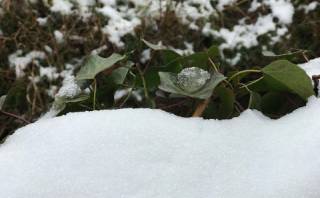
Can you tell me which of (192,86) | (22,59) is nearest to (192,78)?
(192,86)

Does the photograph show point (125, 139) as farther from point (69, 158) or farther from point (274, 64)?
point (274, 64)

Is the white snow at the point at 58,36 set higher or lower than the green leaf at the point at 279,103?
lower

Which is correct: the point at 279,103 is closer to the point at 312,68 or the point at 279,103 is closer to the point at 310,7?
the point at 312,68

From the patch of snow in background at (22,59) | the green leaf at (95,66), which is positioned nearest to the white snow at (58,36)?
the patch of snow in background at (22,59)

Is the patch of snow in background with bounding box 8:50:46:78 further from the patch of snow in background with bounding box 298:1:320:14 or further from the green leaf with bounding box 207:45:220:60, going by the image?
the green leaf with bounding box 207:45:220:60

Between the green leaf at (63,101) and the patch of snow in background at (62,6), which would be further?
the patch of snow in background at (62,6)

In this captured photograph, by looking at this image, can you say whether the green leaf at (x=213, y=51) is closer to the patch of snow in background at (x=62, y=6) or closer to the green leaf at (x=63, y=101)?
the green leaf at (x=63, y=101)

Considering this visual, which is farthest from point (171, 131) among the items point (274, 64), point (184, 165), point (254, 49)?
point (254, 49)
